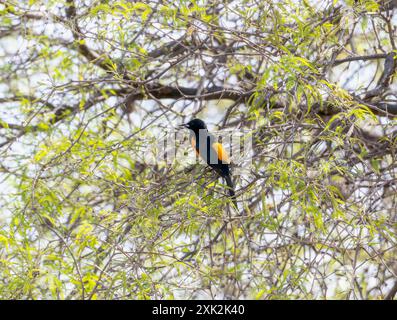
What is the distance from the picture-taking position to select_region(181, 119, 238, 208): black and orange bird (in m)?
4.23

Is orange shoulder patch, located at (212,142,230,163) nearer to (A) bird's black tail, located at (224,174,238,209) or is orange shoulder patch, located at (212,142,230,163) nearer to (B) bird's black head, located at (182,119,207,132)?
(A) bird's black tail, located at (224,174,238,209)

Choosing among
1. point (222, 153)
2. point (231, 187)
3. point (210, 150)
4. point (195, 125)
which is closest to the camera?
point (231, 187)

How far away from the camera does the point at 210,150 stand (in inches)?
181

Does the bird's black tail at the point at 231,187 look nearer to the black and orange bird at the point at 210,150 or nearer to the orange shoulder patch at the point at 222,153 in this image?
the black and orange bird at the point at 210,150

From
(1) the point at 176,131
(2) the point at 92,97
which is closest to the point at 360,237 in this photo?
(1) the point at 176,131

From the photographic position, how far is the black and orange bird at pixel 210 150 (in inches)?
167

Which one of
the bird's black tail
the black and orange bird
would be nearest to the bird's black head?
the black and orange bird

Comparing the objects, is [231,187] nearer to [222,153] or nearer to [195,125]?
[222,153]

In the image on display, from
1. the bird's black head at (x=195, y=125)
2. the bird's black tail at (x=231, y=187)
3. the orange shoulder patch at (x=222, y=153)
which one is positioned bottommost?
the bird's black tail at (x=231, y=187)

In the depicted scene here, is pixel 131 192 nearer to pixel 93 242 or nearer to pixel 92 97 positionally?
pixel 93 242

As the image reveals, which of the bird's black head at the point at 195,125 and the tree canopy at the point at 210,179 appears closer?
the tree canopy at the point at 210,179

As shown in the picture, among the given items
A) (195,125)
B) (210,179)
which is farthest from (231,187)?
(195,125)

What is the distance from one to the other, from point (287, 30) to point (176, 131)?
1212 mm

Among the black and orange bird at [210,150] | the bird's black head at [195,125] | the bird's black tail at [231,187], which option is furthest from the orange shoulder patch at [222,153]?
the bird's black head at [195,125]
